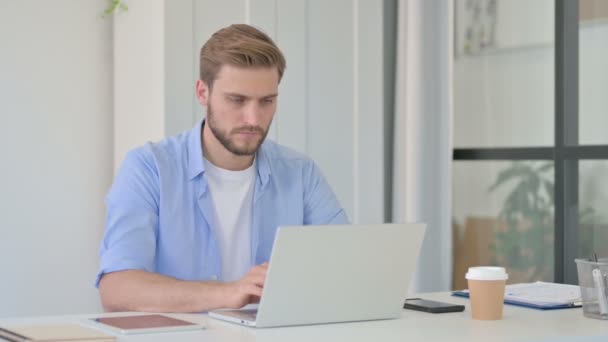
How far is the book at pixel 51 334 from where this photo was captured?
5.11 ft

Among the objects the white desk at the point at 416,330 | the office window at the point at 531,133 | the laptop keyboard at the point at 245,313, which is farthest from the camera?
the office window at the point at 531,133

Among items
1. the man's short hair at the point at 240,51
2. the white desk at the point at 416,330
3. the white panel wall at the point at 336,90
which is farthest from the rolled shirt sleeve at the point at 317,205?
the white panel wall at the point at 336,90

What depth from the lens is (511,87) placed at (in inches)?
144

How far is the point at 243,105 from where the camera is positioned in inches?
94.8

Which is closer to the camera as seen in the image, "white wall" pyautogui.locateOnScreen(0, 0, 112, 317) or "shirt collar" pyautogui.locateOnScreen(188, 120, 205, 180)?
"shirt collar" pyautogui.locateOnScreen(188, 120, 205, 180)

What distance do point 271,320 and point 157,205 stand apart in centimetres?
70

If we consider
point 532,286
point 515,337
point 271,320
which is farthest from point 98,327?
point 532,286

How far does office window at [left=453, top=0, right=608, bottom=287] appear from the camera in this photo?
11.1 feet

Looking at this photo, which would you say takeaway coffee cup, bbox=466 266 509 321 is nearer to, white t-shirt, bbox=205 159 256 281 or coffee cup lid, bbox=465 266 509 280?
coffee cup lid, bbox=465 266 509 280

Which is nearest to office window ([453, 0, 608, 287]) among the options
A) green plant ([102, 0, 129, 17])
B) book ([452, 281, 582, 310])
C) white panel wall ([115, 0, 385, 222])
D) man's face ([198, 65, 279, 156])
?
white panel wall ([115, 0, 385, 222])

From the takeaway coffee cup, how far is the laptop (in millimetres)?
137

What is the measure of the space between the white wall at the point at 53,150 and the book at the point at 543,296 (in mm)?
1707

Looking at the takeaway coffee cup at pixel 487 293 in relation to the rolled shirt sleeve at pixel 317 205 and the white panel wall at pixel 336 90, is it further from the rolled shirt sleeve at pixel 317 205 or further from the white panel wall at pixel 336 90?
the white panel wall at pixel 336 90

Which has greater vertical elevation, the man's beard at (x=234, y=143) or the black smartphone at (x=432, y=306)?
the man's beard at (x=234, y=143)
